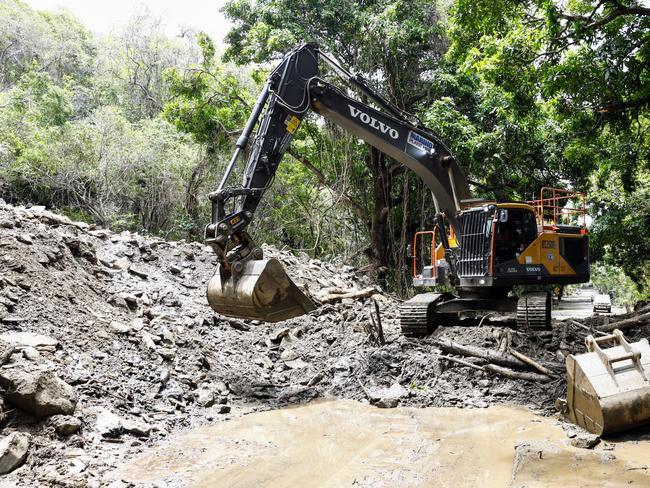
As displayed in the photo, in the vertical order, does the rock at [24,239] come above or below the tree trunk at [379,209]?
below

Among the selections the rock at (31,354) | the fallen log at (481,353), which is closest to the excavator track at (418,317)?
the fallen log at (481,353)

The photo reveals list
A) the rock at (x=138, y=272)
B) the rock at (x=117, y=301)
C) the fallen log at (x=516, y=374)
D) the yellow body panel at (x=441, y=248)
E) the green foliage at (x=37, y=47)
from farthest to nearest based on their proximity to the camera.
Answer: the green foliage at (x=37, y=47) < the rock at (x=138, y=272) < the yellow body panel at (x=441, y=248) < the rock at (x=117, y=301) < the fallen log at (x=516, y=374)

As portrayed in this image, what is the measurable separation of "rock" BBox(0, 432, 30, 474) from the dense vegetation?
9.75 metres

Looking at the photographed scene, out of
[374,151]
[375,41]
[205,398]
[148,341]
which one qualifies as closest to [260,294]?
[205,398]

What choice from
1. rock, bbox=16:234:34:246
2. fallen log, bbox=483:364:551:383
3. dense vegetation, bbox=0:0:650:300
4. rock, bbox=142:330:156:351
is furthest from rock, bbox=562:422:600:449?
rock, bbox=16:234:34:246

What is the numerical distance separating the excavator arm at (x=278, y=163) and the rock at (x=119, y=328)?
1455 mm

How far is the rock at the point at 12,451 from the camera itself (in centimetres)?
456

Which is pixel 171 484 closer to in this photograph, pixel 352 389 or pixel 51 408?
pixel 51 408

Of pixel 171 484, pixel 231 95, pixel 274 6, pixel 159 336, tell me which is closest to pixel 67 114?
pixel 231 95

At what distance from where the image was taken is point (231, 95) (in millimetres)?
18656

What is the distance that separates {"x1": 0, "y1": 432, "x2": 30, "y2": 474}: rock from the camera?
4.56 meters

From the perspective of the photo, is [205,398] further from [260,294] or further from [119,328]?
[119,328]

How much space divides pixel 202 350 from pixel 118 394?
2.01m

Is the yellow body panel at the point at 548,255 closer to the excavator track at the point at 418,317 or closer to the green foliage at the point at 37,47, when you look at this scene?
the excavator track at the point at 418,317
